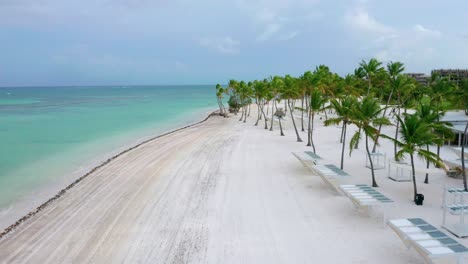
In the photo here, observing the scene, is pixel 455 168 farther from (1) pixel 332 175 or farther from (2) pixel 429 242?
(2) pixel 429 242

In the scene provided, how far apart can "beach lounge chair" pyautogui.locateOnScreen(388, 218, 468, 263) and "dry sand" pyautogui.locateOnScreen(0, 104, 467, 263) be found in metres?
0.71

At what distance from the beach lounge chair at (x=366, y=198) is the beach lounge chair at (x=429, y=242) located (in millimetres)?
1556

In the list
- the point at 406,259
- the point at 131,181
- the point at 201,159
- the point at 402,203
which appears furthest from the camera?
the point at 201,159

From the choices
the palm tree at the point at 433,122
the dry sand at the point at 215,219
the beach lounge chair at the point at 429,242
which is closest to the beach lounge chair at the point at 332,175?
the dry sand at the point at 215,219

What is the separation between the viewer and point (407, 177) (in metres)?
14.7

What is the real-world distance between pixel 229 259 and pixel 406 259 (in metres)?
3.96

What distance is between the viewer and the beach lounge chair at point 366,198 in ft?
33.3

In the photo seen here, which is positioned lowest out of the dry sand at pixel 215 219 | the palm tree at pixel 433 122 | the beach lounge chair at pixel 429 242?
the dry sand at pixel 215 219

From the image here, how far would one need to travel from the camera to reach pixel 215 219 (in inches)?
432

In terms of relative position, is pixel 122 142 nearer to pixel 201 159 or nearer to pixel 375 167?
pixel 201 159

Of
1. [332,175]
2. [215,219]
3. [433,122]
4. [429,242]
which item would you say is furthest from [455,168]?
[215,219]

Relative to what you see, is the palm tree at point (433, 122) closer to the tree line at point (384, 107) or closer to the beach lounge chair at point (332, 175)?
the tree line at point (384, 107)

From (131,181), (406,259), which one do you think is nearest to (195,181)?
(131,181)

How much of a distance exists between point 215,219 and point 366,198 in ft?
14.3
